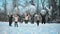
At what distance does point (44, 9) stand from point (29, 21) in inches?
10.4

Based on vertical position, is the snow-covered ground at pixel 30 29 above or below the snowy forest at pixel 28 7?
below

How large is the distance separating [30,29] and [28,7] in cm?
30

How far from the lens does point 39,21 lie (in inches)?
78.1

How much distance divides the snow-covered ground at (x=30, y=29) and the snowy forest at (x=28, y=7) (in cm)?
10

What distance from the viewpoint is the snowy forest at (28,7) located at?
1963 millimetres

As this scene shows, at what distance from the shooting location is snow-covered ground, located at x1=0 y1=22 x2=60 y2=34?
1940 mm

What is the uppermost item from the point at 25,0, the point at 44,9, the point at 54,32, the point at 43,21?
the point at 25,0

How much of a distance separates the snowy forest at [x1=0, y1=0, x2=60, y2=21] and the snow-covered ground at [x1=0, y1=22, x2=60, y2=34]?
104mm

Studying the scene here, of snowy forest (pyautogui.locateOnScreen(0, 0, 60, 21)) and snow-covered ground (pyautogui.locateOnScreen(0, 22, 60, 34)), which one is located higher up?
snowy forest (pyautogui.locateOnScreen(0, 0, 60, 21))

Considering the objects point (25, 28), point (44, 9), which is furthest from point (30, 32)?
point (44, 9)

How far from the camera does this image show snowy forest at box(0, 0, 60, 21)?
77.3 inches

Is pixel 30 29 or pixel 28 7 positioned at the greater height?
pixel 28 7

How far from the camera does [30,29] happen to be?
1958 mm

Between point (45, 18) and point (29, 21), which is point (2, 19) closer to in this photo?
point (29, 21)
